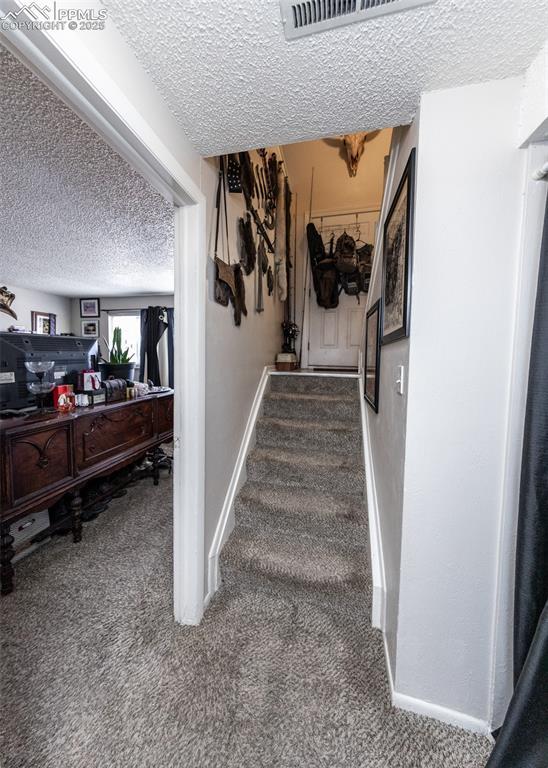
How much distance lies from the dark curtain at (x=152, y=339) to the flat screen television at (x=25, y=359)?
2835 millimetres

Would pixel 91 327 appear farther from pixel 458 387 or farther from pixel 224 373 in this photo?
pixel 458 387

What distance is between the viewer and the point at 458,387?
40.1 inches

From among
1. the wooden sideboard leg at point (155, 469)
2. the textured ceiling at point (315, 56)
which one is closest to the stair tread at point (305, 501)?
the wooden sideboard leg at point (155, 469)

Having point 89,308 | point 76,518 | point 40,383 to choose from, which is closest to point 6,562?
point 76,518

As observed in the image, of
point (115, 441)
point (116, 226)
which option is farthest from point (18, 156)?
point (115, 441)

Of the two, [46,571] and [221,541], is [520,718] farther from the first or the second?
[46,571]

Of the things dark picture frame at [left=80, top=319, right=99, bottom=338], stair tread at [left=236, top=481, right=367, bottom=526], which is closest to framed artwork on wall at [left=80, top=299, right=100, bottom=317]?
dark picture frame at [left=80, top=319, right=99, bottom=338]

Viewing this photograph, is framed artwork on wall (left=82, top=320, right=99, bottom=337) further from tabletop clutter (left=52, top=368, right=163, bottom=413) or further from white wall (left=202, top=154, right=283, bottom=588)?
white wall (left=202, top=154, right=283, bottom=588)

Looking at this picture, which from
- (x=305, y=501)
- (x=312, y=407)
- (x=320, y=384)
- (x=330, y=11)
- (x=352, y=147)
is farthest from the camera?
(x=352, y=147)

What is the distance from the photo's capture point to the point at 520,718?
795 mm

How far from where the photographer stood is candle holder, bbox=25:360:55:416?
194cm

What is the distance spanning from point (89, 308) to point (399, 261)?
19.8 feet

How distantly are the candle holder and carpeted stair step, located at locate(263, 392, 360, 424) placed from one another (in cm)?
155

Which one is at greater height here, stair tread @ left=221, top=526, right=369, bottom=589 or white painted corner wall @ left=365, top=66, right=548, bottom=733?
white painted corner wall @ left=365, top=66, right=548, bottom=733
